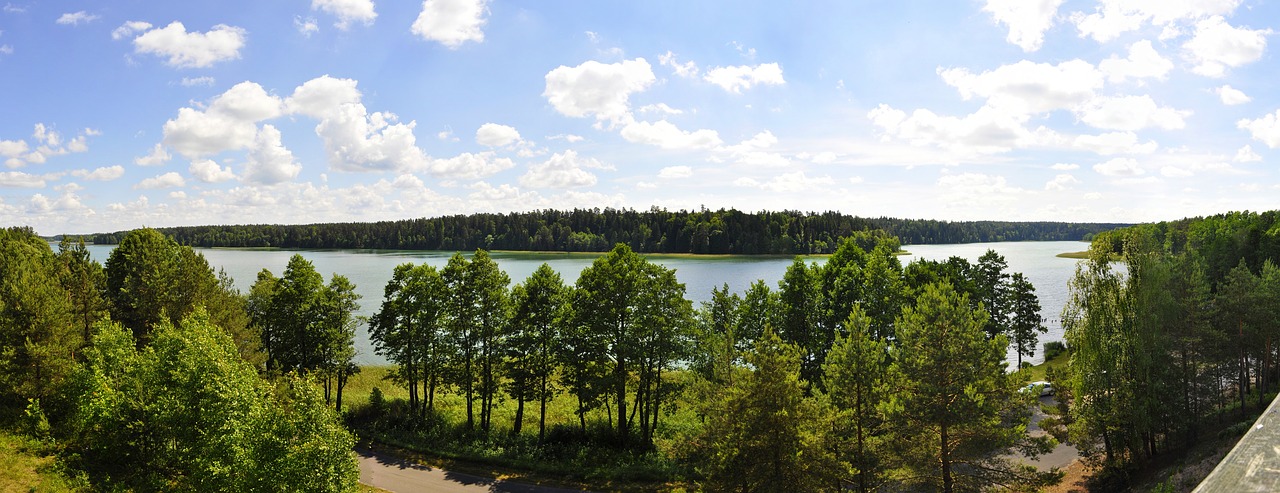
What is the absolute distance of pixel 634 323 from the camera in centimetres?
2830

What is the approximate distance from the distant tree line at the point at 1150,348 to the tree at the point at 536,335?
22401mm

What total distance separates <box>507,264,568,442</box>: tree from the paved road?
17.3 ft

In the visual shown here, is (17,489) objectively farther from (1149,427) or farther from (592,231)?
(592,231)

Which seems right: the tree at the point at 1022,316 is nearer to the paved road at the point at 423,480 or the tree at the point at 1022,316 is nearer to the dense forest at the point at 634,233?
the paved road at the point at 423,480

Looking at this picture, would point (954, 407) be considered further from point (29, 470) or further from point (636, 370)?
point (29, 470)

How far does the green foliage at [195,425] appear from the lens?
15.7 m

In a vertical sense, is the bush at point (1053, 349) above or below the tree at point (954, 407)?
below

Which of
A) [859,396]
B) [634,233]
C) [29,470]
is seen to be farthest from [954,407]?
[634,233]

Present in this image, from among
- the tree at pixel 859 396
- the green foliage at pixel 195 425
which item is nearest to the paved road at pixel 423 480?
the green foliage at pixel 195 425

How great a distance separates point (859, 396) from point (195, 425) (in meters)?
21.3

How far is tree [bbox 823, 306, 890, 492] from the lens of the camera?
786 inches

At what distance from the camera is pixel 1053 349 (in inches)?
1905

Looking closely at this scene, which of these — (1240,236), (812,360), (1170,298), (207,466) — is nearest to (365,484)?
(207,466)

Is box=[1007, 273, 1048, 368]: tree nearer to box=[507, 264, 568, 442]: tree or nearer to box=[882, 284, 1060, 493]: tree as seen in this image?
box=[882, 284, 1060, 493]: tree
